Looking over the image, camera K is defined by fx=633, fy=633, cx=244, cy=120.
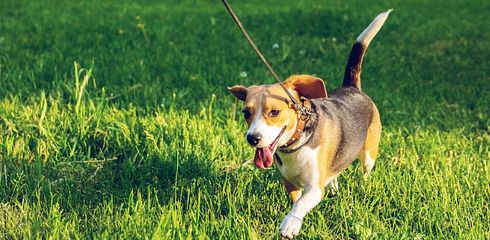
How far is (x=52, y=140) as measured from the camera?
4.03 meters

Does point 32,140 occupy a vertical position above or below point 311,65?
above

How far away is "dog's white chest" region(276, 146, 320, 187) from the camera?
10.8 feet

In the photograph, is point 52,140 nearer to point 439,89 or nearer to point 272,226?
point 272,226

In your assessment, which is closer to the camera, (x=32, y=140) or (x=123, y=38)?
(x=32, y=140)

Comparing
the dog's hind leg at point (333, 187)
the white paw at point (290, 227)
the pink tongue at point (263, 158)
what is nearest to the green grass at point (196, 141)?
the dog's hind leg at point (333, 187)

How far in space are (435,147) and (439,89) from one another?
1.91 metres

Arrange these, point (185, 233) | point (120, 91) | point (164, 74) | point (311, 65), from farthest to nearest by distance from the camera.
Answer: point (311, 65) < point (164, 74) < point (120, 91) < point (185, 233)

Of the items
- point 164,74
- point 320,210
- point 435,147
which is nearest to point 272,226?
point 320,210

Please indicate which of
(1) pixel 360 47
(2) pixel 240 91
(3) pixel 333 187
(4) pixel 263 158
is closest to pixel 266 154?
(4) pixel 263 158

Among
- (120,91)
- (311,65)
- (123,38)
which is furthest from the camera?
(123,38)

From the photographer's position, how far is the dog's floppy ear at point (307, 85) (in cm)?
321

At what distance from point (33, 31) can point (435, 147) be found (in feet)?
17.8

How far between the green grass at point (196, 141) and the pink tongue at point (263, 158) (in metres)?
0.34

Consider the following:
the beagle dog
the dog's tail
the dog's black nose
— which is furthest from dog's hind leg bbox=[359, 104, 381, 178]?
the dog's black nose
